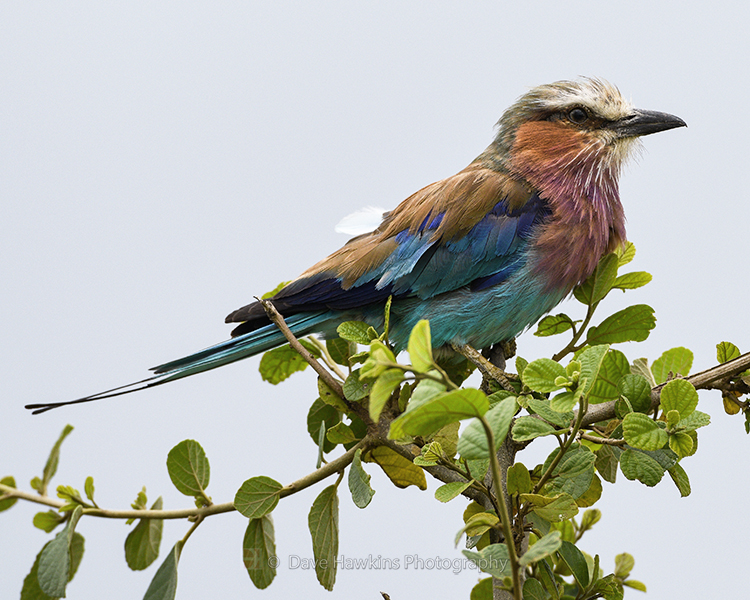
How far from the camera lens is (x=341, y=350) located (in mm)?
1956

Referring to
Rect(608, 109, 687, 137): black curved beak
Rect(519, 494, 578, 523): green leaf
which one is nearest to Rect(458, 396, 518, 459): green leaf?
Rect(519, 494, 578, 523): green leaf

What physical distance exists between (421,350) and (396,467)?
2.66 feet

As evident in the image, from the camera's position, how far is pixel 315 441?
190cm

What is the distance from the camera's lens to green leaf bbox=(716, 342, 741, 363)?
4.73ft

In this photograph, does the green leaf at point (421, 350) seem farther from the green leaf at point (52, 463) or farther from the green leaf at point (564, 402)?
the green leaf at point (52, 463)

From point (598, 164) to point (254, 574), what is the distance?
148 cm

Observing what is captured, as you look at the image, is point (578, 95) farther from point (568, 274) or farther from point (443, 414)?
point (443, 414)

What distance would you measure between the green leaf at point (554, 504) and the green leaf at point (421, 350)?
49 centimetres

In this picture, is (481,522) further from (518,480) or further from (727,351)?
(727,351)

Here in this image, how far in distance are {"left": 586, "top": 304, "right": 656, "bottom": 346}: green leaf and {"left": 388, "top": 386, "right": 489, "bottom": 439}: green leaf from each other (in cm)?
89

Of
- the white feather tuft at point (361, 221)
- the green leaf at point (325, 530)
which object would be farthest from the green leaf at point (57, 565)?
the white feather tuft at point (361, 221)

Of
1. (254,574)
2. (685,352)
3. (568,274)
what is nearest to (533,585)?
(685,352)

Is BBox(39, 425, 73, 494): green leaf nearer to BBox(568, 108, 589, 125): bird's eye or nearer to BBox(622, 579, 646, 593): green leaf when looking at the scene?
BBox(622, 579, 646, 593): green leaf

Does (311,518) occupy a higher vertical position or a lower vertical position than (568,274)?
lower
